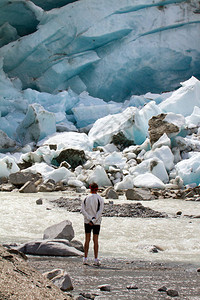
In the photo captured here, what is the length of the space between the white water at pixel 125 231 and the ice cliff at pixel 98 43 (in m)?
13.4

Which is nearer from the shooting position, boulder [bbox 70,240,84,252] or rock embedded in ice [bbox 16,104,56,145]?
boulder [bbox 70,240,84,252]

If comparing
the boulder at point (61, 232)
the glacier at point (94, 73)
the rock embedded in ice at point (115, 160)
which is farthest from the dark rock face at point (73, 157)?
the boulder at point (61, 232)

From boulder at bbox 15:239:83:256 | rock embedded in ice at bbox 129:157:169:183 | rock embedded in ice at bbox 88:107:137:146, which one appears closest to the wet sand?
boulder at bbox 15:239:83:256

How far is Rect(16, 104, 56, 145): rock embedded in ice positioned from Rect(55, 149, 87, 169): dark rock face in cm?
313

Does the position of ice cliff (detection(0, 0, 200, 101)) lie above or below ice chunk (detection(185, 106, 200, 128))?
above

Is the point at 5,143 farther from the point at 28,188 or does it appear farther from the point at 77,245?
the point at 77,245

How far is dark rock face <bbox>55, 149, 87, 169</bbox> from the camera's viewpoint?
43.5 ft

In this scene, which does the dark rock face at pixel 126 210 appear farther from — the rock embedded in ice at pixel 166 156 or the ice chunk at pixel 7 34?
the ice chunk at pixel 7 34

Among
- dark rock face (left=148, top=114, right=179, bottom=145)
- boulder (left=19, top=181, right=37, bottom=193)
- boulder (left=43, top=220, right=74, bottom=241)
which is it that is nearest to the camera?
boulder (left=43, top=220, right=74, bottom=241)

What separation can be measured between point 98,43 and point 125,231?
1682cm

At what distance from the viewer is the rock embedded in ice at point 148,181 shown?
1059 centimetres

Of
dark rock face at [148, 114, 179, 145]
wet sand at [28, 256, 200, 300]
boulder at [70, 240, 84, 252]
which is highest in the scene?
wet sand at [28, 256, 200, 300]

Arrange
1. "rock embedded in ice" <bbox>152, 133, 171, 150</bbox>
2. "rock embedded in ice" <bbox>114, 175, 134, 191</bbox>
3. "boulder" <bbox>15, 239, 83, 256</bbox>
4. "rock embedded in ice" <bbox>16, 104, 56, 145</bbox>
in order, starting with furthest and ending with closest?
1. "rock embedded in ice" <bbox>16, 104, 56, 145</bbox>
2. "rock embedded in ice" <bbox>152, 133, 171, 150</bbox>
3. "rock embedded in ice" <bbox>114, 175, 134, 191</bbox>
4. "boulder" <bbox>15, 239, 83, 256</bbox>

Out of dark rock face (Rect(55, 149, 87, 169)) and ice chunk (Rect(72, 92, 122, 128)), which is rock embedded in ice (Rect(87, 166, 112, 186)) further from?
ice chunk (Rect(72, 92, 122, 128))
